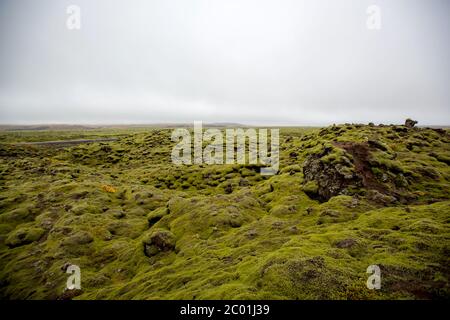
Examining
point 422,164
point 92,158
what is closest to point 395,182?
point 422,164

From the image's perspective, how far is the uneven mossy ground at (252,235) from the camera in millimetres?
14875

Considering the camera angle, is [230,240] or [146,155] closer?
[230,240]

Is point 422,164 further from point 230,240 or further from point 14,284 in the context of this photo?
point 14,284

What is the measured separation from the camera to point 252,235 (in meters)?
24.6

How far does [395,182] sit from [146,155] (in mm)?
90500

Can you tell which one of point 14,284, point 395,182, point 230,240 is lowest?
point 14,284

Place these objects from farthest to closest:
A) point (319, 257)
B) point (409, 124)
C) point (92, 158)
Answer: point (92, 158) < point (409, 124) < point (319, 257)

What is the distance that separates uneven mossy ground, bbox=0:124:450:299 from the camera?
48.8ft
